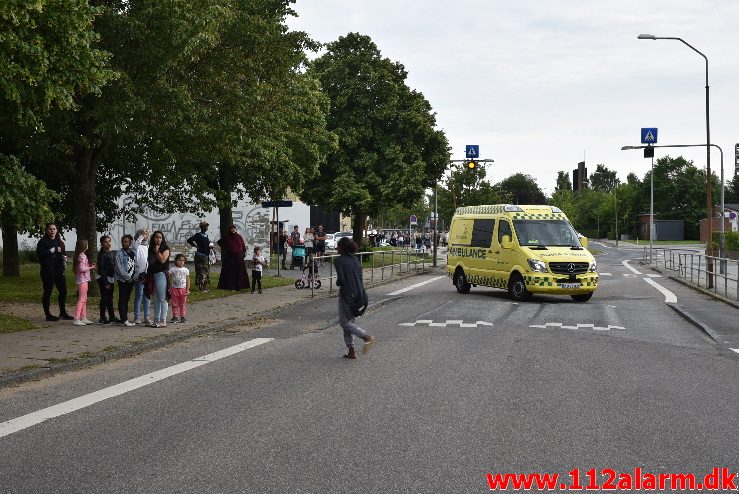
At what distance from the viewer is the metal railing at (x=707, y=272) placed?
78.9ft

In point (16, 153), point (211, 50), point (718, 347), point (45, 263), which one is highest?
point (211, 50)

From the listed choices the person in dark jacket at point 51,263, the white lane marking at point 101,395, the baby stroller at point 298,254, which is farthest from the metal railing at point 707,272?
the person in dark jacket at point 51,263

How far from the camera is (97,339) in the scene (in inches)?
502

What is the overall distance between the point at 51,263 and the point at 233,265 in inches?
334

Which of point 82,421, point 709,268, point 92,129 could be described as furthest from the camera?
point 709,268

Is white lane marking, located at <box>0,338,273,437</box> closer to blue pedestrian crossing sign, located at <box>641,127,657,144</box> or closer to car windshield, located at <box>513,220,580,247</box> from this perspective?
car windshield, located at <box>513,220,580,247</box>

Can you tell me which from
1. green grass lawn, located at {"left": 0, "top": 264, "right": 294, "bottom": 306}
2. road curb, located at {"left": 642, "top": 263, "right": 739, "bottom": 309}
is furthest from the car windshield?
green grass lawn, located at {"left": 0, "top": 264, "right": 294, "bottom": 306}

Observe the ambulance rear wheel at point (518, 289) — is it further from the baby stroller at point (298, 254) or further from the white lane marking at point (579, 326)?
the baby stroller at point (298, 254)

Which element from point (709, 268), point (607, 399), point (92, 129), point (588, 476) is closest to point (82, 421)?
point (588, 476)

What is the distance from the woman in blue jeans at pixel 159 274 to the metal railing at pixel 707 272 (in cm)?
1410

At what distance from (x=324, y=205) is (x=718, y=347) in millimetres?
36049

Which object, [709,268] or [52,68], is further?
[709,268]

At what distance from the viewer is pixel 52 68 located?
13.1 m

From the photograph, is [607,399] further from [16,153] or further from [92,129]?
[16,153]
